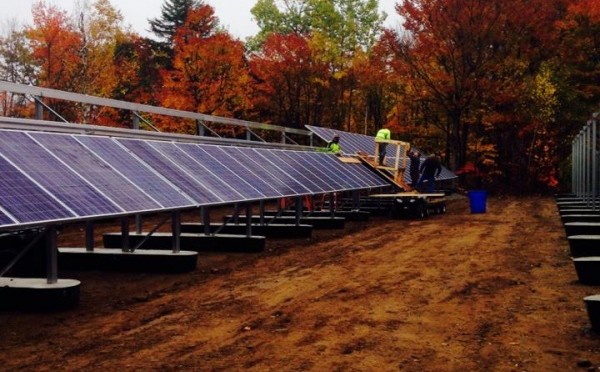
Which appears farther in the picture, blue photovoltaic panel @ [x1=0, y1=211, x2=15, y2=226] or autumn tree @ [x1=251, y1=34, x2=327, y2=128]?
autumn tree @ [x1=251, y1=34, x2=327, y2=128]

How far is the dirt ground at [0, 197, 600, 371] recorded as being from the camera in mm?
7129

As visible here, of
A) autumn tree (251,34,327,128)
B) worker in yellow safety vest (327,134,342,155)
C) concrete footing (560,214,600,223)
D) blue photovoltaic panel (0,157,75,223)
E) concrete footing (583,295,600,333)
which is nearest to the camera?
concrete footing (583,295,600,333)

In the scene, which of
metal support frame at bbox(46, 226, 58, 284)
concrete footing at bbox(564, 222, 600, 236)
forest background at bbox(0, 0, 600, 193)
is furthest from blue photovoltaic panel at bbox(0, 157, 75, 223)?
forest background at bbox(0, 0, 600, 193)

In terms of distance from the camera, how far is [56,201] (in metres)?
9.70

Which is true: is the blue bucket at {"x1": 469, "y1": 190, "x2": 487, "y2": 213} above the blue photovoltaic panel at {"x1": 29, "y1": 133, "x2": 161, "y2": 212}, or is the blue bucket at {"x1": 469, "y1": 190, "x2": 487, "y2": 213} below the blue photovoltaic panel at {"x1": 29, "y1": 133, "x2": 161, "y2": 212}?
below

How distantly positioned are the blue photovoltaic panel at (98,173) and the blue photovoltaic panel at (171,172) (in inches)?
64.7

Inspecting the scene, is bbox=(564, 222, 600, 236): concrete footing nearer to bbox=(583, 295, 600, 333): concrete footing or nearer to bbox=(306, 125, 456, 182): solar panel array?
bbox=(583, 295, 600, 333): concrete footing

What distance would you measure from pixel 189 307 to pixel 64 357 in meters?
2.79

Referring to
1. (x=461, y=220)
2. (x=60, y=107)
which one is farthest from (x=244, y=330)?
(x=60, y=107)

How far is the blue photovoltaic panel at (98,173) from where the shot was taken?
11109 millimetres

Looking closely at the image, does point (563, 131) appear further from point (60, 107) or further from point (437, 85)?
point (60, 107)

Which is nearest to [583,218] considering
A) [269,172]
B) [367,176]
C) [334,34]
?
[269,172]

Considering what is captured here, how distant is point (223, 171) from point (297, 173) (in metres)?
4.48

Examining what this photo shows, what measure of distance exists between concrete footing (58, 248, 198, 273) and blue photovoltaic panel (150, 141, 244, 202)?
1668mm
